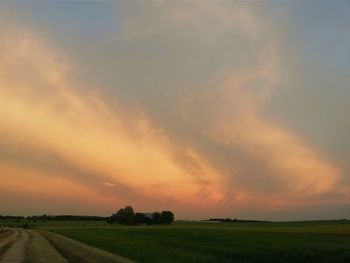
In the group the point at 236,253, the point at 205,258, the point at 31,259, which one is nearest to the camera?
the point at 31,259

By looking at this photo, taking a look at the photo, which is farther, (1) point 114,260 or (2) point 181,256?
(2) point 181,256

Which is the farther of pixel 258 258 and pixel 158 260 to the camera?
pixel 258 258

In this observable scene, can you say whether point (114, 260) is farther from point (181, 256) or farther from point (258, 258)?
point (258, 258)

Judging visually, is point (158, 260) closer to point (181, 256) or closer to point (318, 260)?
point (181, 256)

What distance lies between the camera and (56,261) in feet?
113

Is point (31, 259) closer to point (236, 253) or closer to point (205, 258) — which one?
point (205, 258)

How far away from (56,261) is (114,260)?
4.02 meters

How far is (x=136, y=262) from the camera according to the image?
3444cm

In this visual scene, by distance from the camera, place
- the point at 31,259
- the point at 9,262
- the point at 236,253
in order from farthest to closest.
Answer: the point at 236,253 < the point at 31,259 < the point at 9,262

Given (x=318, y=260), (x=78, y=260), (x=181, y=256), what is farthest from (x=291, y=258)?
(x=78, y=260)

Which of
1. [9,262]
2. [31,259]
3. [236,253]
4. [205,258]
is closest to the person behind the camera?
[9,262]

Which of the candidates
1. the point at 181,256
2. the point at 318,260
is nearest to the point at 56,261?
the point at 181,256

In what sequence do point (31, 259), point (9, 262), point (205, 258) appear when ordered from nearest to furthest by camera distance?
point (9, 262)
point (31, 259)
point (205, 258)

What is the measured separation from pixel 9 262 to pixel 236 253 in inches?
706
